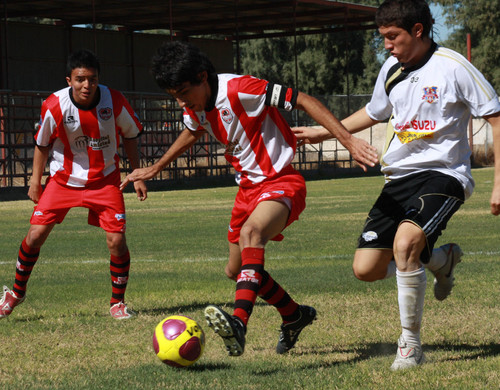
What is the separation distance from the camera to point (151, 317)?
724 centimetres

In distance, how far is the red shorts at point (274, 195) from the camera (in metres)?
5.71

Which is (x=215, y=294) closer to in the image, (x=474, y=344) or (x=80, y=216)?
(x=474, y=344)

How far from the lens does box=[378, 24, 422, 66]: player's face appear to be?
5.37 metres

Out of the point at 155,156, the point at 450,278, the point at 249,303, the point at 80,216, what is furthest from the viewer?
the point at 155,156

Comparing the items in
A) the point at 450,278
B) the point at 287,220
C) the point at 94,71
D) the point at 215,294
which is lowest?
the point at 215,294

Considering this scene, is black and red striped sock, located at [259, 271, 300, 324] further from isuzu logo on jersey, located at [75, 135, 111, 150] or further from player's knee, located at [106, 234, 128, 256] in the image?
isuzu logo on jersey, located at [75, 135, 111, 150]

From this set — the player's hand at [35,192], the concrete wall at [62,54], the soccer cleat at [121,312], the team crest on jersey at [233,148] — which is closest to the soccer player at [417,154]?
the team crest on jersey at [233,148]

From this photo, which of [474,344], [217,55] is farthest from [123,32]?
[474,344]

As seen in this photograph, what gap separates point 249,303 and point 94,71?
300 cm

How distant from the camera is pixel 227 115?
577cm

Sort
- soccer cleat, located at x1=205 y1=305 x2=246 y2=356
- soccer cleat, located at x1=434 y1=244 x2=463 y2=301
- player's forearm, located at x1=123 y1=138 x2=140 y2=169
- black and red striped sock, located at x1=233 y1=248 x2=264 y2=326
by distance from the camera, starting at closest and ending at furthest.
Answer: soccer cleat, located at x1=205 y1=305 x2=246 y2=356 → black and red striped sock, located at x1=233 y1=248 x2=264 y2=326 → soccer cleat, located at x1=434 y1=244 x2=463 y2=301 → player's forearm, located at x1=123 y1=138 x2=140 y2=169

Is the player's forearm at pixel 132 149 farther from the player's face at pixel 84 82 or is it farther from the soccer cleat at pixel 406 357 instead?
the soccer cleat at pixel 406 357

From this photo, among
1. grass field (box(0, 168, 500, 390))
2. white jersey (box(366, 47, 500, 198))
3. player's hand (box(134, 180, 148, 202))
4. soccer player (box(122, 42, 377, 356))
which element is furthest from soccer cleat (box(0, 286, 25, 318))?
white jersey (box(366, 47, 500, 198))

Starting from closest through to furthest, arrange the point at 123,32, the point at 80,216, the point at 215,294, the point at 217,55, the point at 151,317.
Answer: the point at 151,317
the point at 215,294
the point at 80,216
the point at 123,32
the point at 217,55
